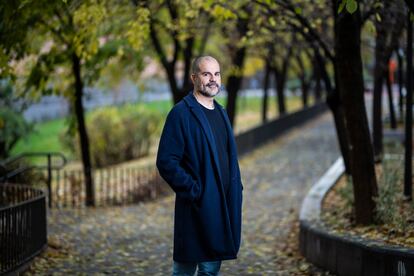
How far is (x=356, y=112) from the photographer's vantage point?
9.42m

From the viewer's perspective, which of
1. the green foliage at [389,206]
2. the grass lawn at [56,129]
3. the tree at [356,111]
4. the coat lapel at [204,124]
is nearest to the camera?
the coat lapel at [204,124]

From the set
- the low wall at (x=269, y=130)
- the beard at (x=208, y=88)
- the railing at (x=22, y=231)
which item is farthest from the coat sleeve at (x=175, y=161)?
the low wall at (x=269, y=130)

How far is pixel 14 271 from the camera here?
8312 mm

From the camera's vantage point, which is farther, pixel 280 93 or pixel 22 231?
pixel 280 93

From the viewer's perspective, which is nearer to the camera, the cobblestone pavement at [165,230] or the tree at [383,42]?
the cobblestone pavement at [165,230]

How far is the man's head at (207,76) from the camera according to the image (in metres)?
5.34

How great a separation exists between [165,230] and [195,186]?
26.5ft

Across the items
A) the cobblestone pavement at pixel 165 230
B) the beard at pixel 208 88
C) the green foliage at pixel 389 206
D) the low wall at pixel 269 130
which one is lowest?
the cobblestone pavement at pixel 165 230

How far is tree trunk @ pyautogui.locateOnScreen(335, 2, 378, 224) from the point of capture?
30.0 feet

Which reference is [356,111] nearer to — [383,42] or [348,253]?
[348,253]

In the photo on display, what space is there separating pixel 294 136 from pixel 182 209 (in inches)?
948

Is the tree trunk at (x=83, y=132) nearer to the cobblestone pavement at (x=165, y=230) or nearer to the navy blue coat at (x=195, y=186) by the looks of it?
the cobblestone pavement at (x=165, y=230)

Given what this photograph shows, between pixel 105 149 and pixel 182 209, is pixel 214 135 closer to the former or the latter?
pixel 182 209

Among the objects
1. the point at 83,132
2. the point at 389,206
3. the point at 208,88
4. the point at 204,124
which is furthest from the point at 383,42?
the point at 204,124
